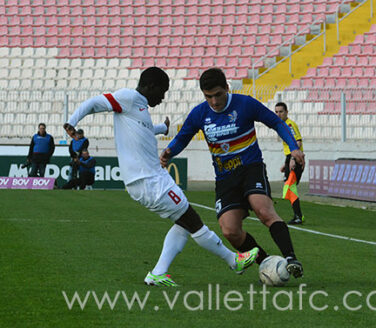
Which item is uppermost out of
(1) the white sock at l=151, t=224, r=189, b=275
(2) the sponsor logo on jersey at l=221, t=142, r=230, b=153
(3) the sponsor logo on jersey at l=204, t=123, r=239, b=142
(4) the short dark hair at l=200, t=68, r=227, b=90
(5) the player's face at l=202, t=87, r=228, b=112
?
(4) the short dark hair at l=200, t=68, r=227, b=90

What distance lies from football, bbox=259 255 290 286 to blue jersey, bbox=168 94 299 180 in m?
0.92

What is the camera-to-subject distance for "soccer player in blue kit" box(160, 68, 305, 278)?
7629 millimetres

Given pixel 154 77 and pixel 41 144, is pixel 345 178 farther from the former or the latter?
pixel 154 77

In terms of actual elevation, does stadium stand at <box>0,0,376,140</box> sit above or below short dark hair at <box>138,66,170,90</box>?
above

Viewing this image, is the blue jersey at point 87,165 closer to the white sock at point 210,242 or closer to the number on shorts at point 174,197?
the white sock at point 210,242

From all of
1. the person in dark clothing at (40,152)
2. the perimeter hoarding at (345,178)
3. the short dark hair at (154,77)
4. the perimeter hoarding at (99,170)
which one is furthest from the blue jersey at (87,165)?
the short dark hair at (154,77)

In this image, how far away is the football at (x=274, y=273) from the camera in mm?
7254

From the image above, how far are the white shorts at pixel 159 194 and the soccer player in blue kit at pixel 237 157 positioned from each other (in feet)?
2.03

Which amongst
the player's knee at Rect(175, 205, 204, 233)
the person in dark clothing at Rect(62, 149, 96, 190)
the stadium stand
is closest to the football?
the player's knee at Rect(175, 205, 204, 233)

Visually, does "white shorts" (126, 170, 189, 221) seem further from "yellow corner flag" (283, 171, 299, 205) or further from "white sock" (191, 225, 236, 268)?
"yellow corner flag" (283, 171, 299, 205)

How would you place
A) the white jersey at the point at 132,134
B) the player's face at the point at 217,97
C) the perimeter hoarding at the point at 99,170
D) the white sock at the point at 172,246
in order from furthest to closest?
1. the perimeter hoarding at the point at 99,170
2. the player's face at the point at 217,97
3. the white sock at the point at 172,246
4. the white jersey at the point at 132,134

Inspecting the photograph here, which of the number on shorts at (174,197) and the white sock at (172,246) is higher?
the number on shorts at (174,197)

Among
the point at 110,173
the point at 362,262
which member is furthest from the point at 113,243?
the point at 110,173

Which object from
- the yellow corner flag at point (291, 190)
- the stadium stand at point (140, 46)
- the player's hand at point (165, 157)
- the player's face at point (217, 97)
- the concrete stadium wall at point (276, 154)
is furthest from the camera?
the stadium stand at point (140, 46)
